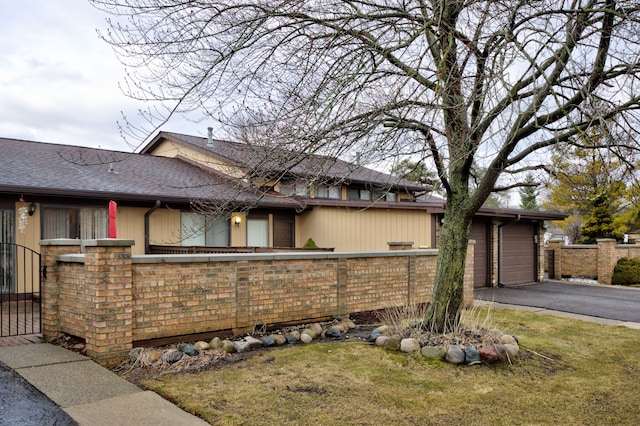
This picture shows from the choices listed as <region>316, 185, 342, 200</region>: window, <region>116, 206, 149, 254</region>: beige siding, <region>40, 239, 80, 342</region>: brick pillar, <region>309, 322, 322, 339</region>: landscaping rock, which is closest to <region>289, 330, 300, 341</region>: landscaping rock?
<region>309, 322, 322, 339</region>: landscaping rock

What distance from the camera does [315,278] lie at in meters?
8.45

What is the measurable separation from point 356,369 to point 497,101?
389 centimetres

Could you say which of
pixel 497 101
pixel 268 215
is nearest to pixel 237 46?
pixel 497 101

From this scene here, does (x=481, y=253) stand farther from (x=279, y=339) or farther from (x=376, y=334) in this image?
(x=279, y=339)

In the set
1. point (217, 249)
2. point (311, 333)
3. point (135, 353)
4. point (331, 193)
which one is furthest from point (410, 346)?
point (331, 193)

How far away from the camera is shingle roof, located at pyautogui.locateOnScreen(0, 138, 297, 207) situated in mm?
10766

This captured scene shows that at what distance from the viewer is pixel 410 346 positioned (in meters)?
6.83

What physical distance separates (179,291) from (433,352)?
3.63 meters

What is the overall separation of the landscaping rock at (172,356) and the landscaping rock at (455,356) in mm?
3526

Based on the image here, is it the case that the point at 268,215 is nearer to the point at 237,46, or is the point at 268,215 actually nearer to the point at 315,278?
the point at 315,278

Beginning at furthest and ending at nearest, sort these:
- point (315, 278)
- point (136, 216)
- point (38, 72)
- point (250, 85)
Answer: point (136, 216)
point (38, 72)
point (315, 278)
point (250, 85)

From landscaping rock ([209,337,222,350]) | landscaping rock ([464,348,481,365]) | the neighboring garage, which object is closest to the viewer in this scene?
landscaping rock ([464,348,481,365])

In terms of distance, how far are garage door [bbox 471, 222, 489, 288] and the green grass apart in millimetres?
8787

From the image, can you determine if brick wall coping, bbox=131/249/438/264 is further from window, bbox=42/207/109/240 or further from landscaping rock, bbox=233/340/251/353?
window, bbox=42/207/109/240
